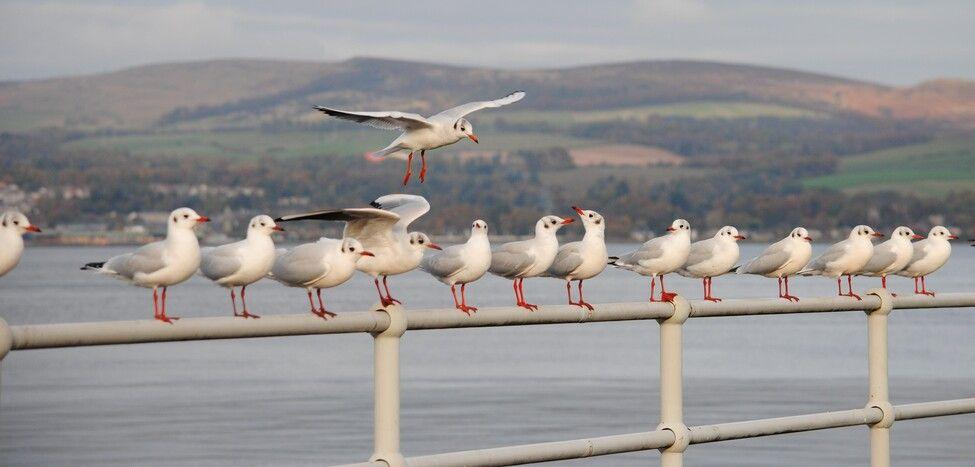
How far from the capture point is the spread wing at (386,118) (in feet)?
22.0

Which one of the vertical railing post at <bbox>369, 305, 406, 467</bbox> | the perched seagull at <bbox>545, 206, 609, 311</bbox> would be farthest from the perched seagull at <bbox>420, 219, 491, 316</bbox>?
the vertical railing post at <bbox>369, 305, 406, 467</bbox>

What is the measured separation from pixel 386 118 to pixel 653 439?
198cm

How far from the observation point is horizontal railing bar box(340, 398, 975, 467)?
4.89m

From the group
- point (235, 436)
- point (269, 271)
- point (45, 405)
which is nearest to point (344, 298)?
point (45, 405)

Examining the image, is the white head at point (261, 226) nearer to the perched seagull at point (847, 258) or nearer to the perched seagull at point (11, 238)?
the perched seagull at point (11, 238)

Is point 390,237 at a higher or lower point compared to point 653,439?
higher

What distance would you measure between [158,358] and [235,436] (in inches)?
985

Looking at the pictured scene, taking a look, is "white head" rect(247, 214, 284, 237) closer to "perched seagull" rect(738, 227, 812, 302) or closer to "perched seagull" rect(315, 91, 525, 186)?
"perched seagull" rect(315, 91, 525, 186)

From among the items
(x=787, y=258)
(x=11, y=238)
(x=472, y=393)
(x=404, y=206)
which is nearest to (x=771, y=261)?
(x=787, y=258)

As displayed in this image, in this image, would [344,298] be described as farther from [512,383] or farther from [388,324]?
[388,324]

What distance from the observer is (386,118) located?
271 inches

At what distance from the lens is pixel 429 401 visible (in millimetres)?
40312

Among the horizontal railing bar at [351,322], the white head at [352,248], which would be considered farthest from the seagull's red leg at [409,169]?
the horizontal railing bar at [351,322]

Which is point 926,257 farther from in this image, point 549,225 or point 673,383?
point 673,383
